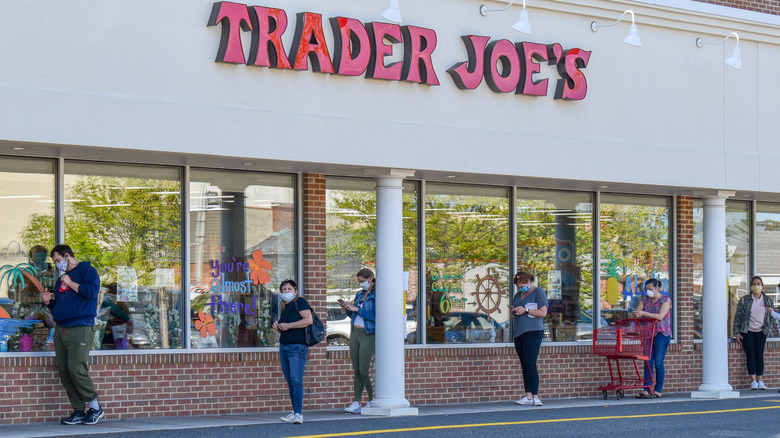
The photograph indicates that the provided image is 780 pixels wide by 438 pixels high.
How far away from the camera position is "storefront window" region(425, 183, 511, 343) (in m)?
15.2

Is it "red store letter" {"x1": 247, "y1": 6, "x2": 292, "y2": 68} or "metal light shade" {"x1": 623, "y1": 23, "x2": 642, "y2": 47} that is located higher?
"metal light shade" {"x1": 623, "y1": 23, "x2": 642, "y2": 47}

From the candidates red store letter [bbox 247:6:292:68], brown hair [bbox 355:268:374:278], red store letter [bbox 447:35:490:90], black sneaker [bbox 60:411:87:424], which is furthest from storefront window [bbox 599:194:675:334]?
black sneaker [bbox 60:411:87:424]

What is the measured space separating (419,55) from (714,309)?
655 centimetres

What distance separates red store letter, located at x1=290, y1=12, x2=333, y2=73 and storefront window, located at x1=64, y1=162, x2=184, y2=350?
217cm

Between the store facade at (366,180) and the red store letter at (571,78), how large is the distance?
0.04 metres

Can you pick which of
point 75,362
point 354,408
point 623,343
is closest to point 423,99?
point 354,408

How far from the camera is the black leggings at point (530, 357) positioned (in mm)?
14492

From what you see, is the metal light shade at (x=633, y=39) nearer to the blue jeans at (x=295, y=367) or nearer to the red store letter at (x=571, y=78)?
the red store letter at (x=571, y=78)

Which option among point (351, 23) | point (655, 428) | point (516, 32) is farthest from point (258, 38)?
point (655, 428)

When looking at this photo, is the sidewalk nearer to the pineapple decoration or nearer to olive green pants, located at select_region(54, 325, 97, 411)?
olive green pants, located at select_region(54, 325, 97, 411)

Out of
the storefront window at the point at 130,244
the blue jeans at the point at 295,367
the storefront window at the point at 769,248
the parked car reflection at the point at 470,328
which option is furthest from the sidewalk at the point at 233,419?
the storefront window at the point at 769,248

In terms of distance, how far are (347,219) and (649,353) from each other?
503 centimetres

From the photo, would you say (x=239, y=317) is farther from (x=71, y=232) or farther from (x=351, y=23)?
(x=351, y=23)

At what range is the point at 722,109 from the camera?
655 inches
